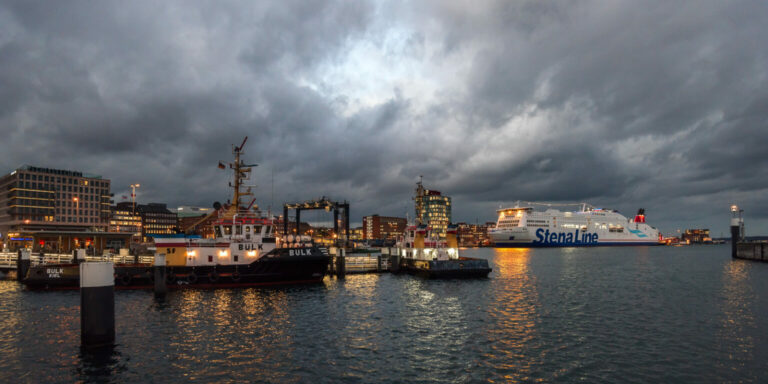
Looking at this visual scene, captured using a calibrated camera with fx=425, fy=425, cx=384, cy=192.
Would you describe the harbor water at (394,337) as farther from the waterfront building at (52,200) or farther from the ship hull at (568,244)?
the waterfront building at (52,200)

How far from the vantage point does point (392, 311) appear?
3422cm

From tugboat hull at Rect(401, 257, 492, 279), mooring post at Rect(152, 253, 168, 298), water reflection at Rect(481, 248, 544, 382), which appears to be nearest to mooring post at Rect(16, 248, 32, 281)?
mooring post at Rect(152, 253, 168, 298)

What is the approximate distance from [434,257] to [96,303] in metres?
42.8

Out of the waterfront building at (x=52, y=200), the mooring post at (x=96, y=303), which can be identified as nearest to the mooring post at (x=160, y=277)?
the mooring post at (x=96, y=303)

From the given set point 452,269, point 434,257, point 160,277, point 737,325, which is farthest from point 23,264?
point 737,325

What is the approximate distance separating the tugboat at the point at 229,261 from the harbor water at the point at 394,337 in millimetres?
2857

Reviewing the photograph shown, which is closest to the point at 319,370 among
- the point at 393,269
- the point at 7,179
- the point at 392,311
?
the point at 392,311

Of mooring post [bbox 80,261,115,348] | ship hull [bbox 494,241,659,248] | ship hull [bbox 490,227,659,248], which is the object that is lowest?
ship hull [bbox 494,241,659,248]

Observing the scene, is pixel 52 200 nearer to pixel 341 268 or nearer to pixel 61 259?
pixel 61 259

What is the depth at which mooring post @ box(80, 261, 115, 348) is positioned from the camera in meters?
21.0

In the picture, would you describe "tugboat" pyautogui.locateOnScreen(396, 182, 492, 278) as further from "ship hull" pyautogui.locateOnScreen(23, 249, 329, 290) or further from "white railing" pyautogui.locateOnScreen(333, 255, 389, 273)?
"ship hull" pyautogui.locateOnScreen(23, 249, 329, 290)

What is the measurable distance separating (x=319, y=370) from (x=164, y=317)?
1711 centimetres

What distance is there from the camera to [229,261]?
4681 cm

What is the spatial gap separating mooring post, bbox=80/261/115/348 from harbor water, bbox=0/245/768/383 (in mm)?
836
